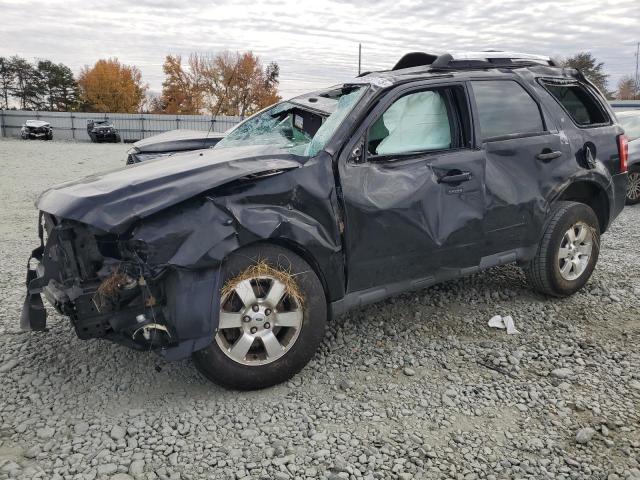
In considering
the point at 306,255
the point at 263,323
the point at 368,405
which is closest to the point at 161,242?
the point at 263,323

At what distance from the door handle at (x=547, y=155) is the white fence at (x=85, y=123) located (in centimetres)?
3401

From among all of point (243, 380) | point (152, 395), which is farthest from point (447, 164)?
point (152, 395)

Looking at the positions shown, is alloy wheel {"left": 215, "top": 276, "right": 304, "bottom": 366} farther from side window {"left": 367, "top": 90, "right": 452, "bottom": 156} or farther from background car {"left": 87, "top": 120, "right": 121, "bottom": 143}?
background car {"left": 87, "top": 120, "right": 121, "bottom": 143}

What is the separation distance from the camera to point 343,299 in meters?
3.45

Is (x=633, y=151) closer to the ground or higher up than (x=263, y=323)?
higher up

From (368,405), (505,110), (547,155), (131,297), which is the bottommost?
(368,405)

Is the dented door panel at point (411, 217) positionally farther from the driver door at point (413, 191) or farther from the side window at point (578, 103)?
the side window at point (578, 103)

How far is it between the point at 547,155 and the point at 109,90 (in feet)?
208

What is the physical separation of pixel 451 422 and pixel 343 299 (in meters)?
0.96

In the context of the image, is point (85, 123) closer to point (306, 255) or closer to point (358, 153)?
point (358, 153)

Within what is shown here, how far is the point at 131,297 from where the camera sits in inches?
115

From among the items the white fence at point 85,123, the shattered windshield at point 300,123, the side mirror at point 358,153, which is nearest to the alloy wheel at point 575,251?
the side mirror at point 358,153

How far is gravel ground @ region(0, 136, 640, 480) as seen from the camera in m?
2.60

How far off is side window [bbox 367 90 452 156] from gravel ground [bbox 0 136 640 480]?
1.35m
